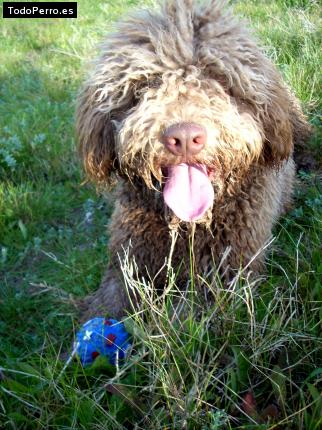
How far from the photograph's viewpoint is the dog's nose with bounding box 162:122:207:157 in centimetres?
232

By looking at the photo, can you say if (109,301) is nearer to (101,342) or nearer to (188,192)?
(101,342)

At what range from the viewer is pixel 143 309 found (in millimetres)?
2473

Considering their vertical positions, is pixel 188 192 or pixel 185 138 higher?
pixel 185 138

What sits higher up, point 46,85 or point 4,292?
point 46,85

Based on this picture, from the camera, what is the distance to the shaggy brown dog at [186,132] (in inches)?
96.5

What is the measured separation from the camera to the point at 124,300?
3014mm

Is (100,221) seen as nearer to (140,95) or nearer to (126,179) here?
(126,179)

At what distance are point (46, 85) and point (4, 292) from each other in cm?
298

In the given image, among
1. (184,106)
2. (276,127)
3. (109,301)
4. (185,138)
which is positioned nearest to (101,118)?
(184,106)

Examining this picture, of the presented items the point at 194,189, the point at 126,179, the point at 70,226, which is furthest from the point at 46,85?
the point at 194,189

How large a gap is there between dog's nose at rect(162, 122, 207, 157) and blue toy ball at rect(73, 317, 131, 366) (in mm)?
828

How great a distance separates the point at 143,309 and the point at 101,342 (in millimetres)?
252

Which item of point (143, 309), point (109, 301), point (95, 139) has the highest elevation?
point (95, 139)

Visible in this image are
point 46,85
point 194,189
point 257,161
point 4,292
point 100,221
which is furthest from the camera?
point 46,85
